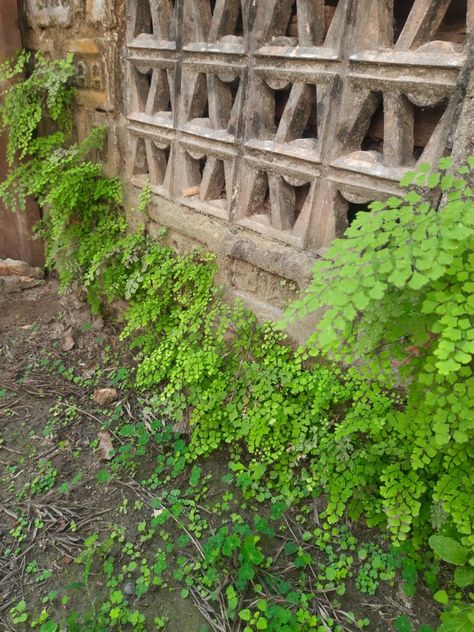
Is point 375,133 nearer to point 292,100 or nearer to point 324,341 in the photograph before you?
point 292,100

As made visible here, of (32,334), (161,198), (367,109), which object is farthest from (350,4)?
(32,334)

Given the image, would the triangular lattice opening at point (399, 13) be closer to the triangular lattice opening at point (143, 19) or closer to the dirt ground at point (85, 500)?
the triangular lattice opening at point (143, 19)

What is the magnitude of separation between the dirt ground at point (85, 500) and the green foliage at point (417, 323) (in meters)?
0.48

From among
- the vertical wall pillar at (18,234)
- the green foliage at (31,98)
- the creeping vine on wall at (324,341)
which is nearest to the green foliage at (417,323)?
the creeping vine on wall at (324,341)

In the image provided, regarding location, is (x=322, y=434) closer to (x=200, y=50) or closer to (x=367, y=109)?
(x=367, y=109)

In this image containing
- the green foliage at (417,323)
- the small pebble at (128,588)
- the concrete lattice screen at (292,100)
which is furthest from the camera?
the small pebble at (128,588)

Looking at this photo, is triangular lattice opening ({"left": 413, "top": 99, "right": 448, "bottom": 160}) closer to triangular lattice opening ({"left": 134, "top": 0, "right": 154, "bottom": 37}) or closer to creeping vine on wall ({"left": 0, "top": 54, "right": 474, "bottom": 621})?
creeping vine on wall ({"left": 0, "top": 54, "right": 474, "bottom": 621})

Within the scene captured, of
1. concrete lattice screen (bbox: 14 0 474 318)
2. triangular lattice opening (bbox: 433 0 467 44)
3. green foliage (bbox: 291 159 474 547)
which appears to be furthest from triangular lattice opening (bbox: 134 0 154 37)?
green foliage (bbox: 291 159 474 547)

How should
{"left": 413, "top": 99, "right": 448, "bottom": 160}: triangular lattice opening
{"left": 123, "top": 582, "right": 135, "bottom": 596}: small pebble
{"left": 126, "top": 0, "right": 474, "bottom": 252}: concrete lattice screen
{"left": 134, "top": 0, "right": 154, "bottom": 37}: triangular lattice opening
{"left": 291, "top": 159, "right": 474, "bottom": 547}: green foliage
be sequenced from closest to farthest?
1. {"left": 291, "top": 159, "right": 474, "bottom": 547}: green foliage
2. {"left": 126, "top": 0, "right": 474, "bottom": 252}: concrete lattice screen
3. {"left": 413, "top": 99, "right": 448, "bottom": 160}: triangular lattice opening
4. {"left": 123, "top": 582, "right": 135, "bottom": 596}: small pebble
5. {"left": 134, "top": 0, "right": 154, "bottom": 37}: triangular lattice opening

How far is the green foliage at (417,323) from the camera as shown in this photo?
1478 mm

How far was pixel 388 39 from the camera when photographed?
2.06 meters

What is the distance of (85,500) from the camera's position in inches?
107

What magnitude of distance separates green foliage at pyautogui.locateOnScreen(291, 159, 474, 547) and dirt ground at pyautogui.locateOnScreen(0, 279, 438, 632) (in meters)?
0.48

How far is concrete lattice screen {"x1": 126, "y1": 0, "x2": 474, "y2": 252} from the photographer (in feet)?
6.51
